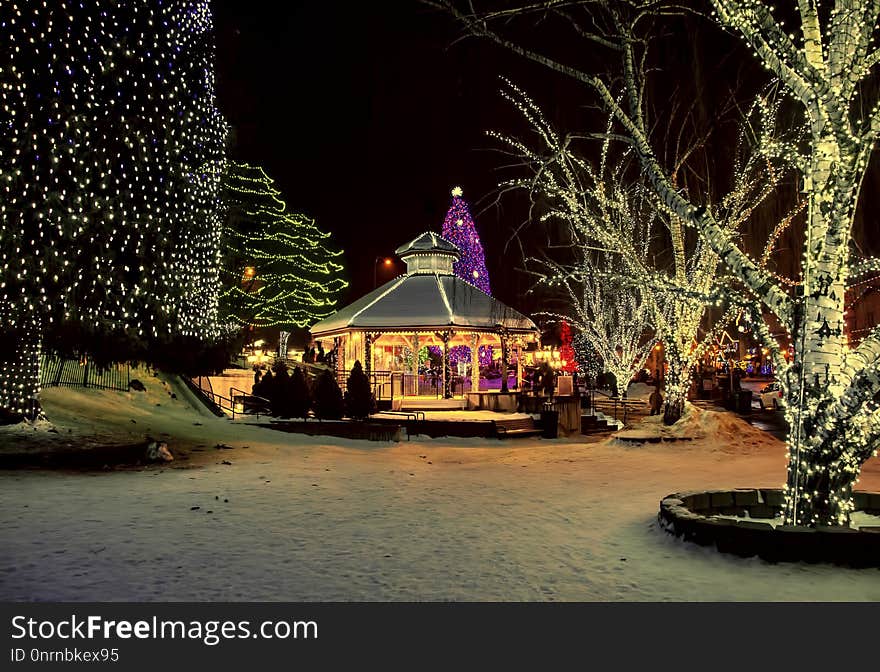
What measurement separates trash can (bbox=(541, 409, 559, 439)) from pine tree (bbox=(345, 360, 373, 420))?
5468mm

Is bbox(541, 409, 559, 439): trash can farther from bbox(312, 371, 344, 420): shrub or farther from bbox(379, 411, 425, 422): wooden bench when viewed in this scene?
bbox(312, 371, 344, 420): shrub

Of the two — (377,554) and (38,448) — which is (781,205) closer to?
(377,554)

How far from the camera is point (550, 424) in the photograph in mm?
23078

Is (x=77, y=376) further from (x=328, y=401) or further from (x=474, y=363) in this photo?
(x=474, y=363)

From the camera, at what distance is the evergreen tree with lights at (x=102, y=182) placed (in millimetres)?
12578

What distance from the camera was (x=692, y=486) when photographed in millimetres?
11625

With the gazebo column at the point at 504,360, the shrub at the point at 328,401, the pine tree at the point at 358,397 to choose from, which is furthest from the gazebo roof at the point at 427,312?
the shrub at the point at 328,401

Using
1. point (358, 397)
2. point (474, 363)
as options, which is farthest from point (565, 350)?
point (358, 397)

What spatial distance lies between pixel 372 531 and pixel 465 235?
3715 cm

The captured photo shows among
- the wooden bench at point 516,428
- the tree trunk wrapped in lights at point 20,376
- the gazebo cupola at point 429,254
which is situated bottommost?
the wooden bench at point 516,428

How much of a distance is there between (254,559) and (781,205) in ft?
59.0

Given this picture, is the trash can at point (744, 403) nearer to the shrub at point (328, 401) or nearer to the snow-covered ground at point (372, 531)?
the snow-covered ground at point (372, 531)

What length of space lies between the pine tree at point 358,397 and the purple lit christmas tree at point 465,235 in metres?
21.5
